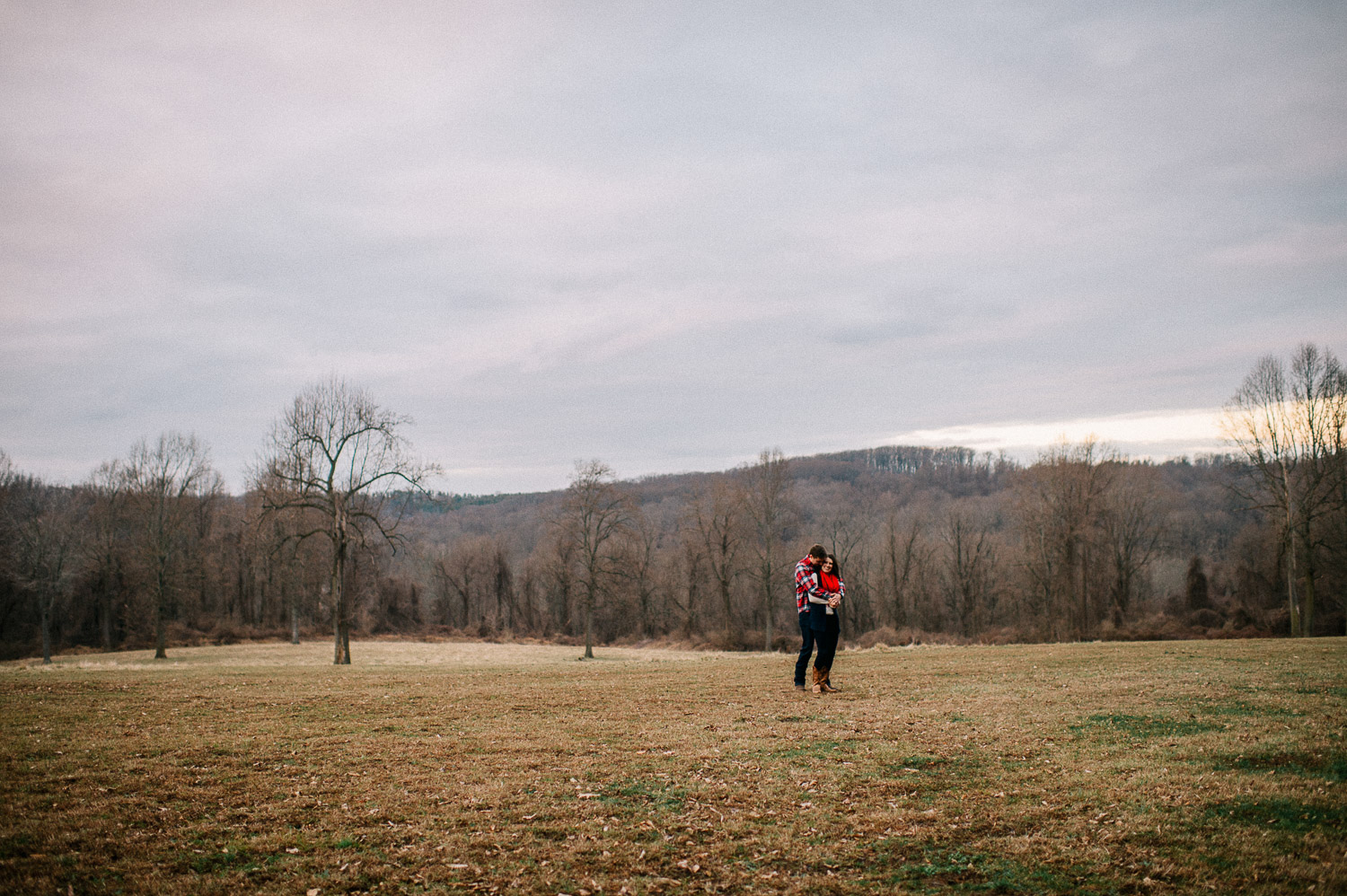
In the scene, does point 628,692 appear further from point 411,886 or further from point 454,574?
point 454,574

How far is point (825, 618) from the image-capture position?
43.1ft

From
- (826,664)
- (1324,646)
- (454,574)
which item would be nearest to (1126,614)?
(1324,646)

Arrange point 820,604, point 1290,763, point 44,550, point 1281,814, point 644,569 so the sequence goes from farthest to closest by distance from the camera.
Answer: point 644,569 → point 44,550 → point 820,604 → point 1290,763 → point 1281,814

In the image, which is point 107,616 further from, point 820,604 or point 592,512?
point 820,604

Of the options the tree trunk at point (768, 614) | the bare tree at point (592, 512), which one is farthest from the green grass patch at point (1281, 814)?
the tree trunk at point (768, 614)

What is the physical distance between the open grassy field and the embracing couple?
1.03m

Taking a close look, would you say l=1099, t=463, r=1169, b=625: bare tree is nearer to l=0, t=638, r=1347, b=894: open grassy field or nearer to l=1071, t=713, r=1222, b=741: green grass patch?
l=1071, t=713, r=1222, b=741: green grass patch

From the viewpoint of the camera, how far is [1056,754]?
26.5 ft

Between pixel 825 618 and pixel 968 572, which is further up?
pixel 825 618

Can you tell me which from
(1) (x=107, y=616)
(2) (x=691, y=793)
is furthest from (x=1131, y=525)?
(1) (x=107, y=616)

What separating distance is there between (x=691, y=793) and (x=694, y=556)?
7028cm

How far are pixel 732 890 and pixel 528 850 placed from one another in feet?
5.55

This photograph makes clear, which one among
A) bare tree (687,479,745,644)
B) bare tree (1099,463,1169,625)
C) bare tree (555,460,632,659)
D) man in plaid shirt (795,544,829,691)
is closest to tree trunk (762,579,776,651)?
bare tree (687,479,745,644)

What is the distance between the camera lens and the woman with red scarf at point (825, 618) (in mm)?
13125
